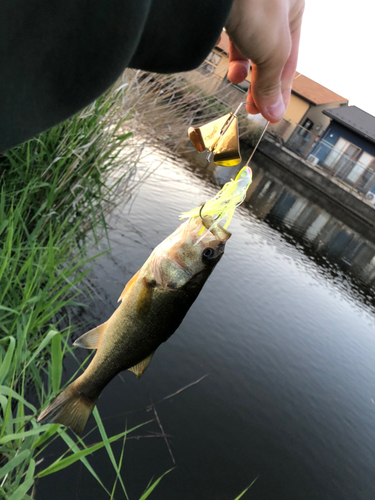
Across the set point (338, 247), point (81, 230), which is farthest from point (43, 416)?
point (338, 247)

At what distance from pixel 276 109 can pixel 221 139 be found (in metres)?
0.28

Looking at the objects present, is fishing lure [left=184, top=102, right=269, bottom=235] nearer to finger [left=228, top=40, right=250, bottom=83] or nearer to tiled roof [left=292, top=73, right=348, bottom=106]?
finger [left=228, top=40, right=250, bottom=83]

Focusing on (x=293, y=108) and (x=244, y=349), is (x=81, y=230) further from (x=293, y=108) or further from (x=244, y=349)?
(x=293, y=108)

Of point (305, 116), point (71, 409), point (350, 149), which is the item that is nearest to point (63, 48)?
point (71, 409)

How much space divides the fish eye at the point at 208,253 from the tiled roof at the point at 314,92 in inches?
1605

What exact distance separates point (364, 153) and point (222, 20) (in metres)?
39.6

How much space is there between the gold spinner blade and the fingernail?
0.16 meters

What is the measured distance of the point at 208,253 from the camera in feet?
5.50

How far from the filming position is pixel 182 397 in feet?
22.0

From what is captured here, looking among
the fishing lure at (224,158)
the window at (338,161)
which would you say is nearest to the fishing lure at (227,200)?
the fishing lure at (224,158)

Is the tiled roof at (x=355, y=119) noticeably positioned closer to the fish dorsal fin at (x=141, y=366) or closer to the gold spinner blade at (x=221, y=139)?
the gold spinner blade at (x=221, y=139)

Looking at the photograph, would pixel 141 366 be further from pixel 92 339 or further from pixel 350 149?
pixel 350 149

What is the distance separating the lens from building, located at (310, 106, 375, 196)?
3052 centimetres

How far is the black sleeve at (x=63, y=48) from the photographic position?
0.74 metres
